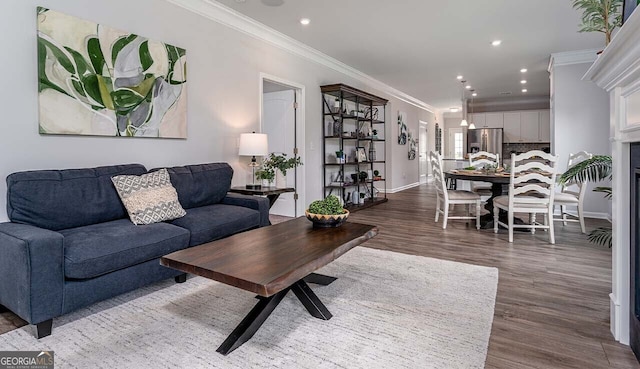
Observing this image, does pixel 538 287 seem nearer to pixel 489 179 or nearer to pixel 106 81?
pixel 489 179

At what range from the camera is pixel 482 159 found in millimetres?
5828

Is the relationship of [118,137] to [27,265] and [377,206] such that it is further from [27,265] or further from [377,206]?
[377,206]

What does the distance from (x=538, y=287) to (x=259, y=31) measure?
401 centimetres

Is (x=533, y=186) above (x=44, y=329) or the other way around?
above

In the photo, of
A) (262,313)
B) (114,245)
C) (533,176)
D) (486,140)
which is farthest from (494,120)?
(114,245)

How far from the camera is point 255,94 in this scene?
444 centimetres

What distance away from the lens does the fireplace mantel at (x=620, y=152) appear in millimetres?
1547

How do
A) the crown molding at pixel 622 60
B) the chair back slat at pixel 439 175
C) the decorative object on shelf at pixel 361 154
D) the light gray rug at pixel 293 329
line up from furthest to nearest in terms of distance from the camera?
the decorative object on shelf at pixel 361 154 → the chair back slat at pixel 439 175 → the light gray rug at pixel 293 329 → the crown molding at pixel 622 60

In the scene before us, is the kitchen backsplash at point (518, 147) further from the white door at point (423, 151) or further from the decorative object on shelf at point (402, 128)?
the decorative object on shelf at point (402, 128)

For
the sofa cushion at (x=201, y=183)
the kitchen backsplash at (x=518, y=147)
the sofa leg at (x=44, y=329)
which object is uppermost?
the kitchen backsplash at (x=518, y=147)

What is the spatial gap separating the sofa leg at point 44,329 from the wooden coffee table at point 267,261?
81 cm

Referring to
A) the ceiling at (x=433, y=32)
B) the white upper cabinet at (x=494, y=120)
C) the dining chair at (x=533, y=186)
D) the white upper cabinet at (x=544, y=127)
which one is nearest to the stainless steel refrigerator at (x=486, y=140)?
the white upper cabinet at (x=494, y=120)

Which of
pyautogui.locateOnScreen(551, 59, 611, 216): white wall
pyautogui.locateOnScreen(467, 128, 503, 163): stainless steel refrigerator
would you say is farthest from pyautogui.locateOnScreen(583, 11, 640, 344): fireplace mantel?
pyautogui.locateOnScreen(467, 128, 503, 163): stainless steel refrigerator

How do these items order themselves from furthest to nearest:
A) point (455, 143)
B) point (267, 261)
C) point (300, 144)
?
point (455, 143), point (300, 144), point (267, 261)
